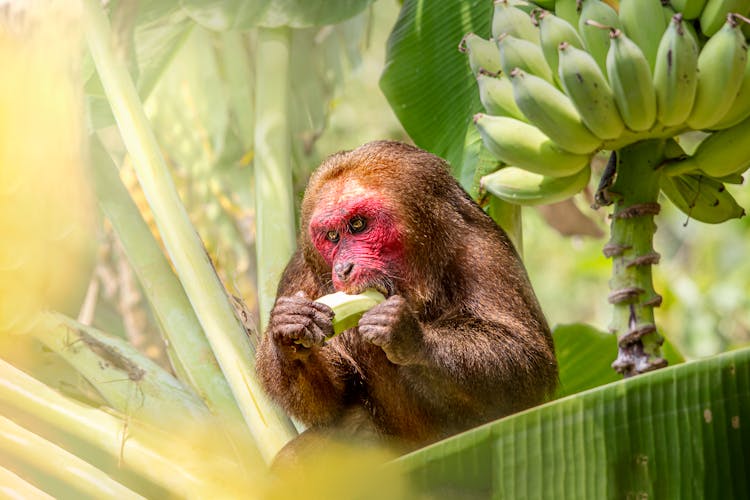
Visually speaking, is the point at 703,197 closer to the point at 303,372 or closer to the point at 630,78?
the point at 630,78

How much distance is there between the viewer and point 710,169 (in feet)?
7.91

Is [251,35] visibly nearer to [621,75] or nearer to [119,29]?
[119,29]

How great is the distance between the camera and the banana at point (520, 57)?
97.2 inches

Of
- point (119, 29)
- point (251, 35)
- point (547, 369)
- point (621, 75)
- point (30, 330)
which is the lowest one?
point (547, 369)

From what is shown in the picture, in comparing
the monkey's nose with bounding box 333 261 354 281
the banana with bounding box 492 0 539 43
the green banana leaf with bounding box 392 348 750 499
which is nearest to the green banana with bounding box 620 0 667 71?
the banana with bounding box 492 0 539 43

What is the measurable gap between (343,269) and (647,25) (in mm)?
1065

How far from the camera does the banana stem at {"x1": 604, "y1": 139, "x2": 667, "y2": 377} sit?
2301mm

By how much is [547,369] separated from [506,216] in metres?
0.68

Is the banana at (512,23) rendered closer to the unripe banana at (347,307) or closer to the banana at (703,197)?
the banana at (703,197)

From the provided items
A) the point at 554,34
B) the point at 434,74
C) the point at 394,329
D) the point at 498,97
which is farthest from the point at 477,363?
the point at 434,74

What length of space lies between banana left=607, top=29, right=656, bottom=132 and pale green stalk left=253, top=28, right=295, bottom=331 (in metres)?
1.66

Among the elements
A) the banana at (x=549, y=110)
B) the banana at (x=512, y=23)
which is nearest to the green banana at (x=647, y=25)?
the banana at (x=549, y=110)

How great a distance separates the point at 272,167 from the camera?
3.70 meters

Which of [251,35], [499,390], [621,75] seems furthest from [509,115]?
[251,35]
